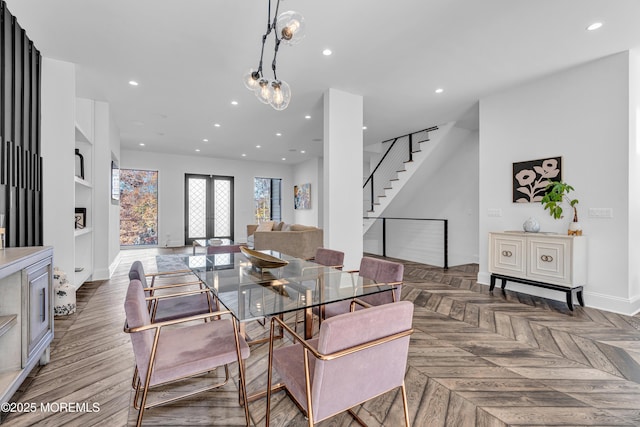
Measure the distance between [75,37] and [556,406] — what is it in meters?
5.01

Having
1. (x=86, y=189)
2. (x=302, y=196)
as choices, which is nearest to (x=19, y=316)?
(x=86, y=189)

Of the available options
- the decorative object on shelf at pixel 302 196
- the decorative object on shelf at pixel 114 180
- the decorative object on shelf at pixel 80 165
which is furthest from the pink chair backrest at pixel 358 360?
the decorative object on shelf at pixel 302 196

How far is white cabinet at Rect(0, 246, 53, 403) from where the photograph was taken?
5.52 feet

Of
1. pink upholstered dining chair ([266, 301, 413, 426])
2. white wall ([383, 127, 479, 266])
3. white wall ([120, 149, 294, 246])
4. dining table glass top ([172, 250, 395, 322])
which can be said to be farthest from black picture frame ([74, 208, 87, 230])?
white wall ([383, 127, 479, 266])

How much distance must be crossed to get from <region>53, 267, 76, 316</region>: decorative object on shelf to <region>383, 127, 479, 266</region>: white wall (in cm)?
599

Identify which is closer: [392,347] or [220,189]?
[392,347]

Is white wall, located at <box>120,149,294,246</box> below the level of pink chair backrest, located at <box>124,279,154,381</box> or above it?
above

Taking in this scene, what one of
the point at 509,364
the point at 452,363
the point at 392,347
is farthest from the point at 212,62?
the point at 509,364

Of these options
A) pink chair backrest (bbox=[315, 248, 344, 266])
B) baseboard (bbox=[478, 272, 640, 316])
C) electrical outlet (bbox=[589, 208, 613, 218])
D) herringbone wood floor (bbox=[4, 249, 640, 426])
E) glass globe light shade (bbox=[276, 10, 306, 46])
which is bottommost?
herringbone wood floor (bbox=[4, 249, 640, 426])

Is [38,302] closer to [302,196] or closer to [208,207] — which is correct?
[208,207]

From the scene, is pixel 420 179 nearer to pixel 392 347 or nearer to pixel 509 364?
pixel 509 364

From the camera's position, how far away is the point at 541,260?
3602mm

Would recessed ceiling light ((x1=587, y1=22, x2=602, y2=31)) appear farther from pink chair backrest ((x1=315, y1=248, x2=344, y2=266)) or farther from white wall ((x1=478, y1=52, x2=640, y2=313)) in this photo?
pink chair backrest ((x1=315, y1=248, x2=344, y2=266))

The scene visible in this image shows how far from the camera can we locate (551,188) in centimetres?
385
